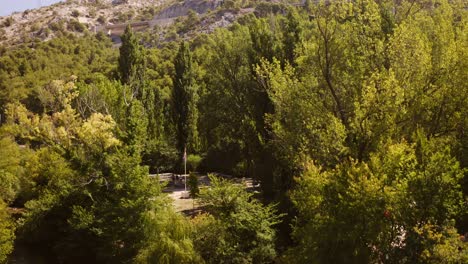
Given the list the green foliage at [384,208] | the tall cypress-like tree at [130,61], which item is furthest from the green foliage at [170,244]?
the tall cypress-like tree at [130,61]

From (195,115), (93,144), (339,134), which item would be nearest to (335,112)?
(339,134)

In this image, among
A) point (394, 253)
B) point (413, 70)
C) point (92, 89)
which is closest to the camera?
point (394, 253)

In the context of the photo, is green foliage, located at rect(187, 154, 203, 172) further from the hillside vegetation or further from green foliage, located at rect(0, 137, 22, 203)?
green foliage, located at rect(0, 137, 22, 203)

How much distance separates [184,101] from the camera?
37.5 metres

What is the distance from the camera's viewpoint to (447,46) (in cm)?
2000

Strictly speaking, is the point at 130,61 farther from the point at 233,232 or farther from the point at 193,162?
the point at 233,232

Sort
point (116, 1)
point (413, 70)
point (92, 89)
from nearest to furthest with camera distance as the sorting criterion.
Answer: point (413, 70)
point (92, 89)
point (116, 1)

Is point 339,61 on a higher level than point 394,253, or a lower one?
higher

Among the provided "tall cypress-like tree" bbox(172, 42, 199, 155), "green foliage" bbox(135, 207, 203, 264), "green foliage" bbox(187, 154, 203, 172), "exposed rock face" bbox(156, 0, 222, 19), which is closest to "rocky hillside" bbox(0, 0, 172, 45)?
"exposed rock face" bbox(156, 0, 222, 19)

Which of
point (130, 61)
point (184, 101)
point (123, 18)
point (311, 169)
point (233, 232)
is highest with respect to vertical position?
point (123, 18)

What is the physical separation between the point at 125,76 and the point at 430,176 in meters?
31.4

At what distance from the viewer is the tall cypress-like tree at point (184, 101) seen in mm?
37219

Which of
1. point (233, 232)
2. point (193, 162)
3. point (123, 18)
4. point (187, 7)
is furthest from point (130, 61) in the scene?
point (123, 18)

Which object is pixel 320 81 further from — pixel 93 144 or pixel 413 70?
pixel 93 144
